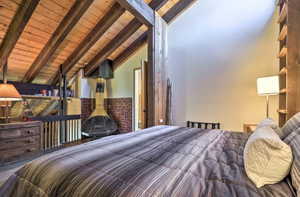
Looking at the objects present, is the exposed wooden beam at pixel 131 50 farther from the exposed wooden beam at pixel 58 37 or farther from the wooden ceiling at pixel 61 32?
the exposed wooden beam at pixel 58 37

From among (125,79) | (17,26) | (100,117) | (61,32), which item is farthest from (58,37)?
(100,117)

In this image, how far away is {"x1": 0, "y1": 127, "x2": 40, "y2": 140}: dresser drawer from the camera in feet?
8.22

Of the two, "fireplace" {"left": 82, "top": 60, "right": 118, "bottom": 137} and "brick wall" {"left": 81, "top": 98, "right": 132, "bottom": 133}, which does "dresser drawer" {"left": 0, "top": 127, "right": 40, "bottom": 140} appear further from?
"brick wall" {"left": 81, "top": 98, "right": 132, "bottom": 133}

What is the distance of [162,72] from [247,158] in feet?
8.93

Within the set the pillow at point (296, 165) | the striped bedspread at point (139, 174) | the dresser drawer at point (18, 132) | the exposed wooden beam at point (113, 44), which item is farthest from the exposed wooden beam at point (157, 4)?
the dresser drawer at point (18, 132)

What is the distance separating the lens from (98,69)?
4.63m

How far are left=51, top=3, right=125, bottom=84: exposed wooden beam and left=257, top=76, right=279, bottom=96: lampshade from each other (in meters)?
2.73

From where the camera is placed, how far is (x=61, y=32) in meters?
2.96

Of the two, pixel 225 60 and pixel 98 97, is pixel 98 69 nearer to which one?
pixel 98 97

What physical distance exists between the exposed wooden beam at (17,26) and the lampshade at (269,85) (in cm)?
355

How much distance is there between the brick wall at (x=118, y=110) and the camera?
471 centimetres

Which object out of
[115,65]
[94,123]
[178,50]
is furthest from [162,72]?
[94,123]

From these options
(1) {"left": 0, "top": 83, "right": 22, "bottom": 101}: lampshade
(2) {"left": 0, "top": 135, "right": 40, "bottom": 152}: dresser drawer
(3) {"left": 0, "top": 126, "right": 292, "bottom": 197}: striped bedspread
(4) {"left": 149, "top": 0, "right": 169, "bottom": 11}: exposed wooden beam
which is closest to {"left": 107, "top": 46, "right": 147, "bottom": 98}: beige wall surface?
(4) {"left": 149, "top": 0, "right": 169, "bottom": 11}: exposed wooden beam

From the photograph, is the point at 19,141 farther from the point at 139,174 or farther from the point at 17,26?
the point at 139,174
